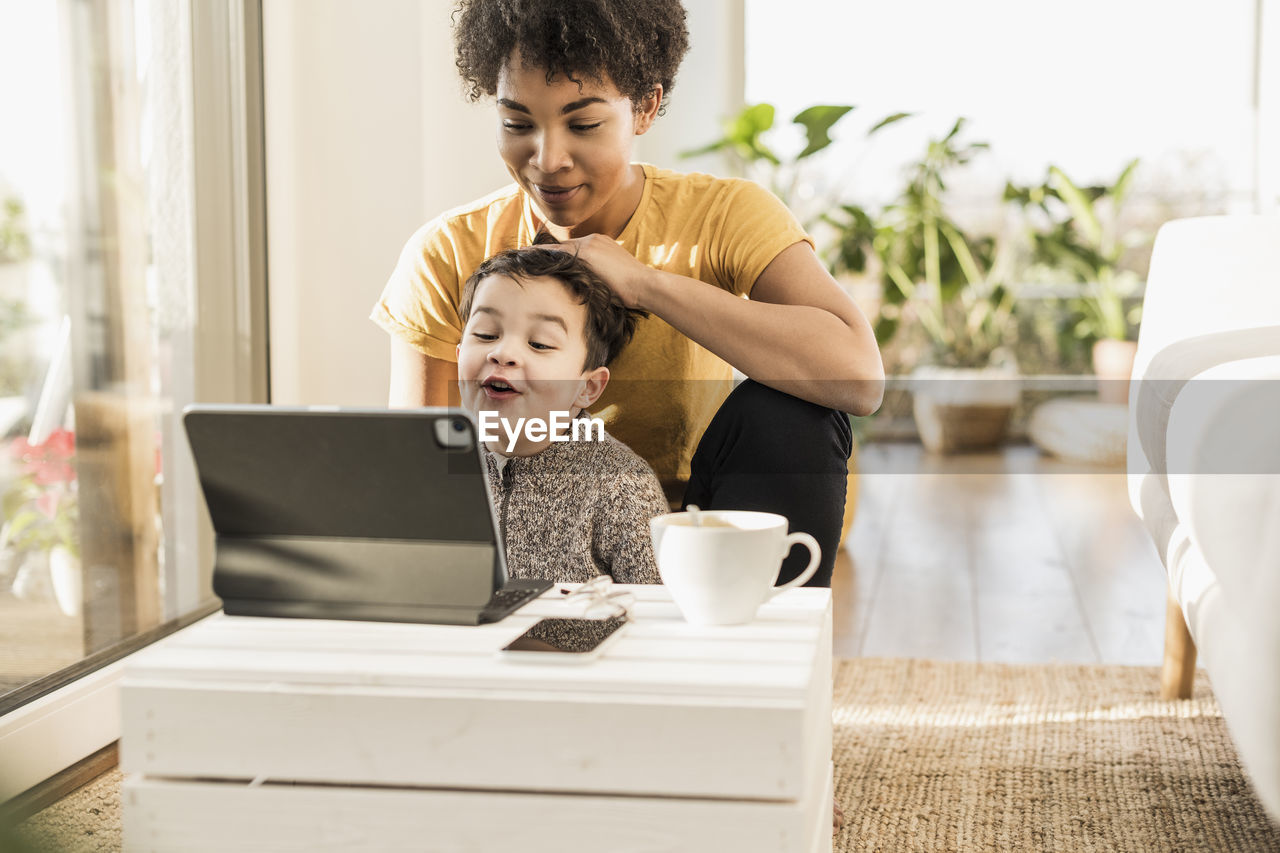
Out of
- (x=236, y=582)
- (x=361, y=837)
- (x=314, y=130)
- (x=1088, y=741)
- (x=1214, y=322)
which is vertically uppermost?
(x=314, y=130)

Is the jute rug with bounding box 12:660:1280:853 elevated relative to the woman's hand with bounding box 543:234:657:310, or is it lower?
lower

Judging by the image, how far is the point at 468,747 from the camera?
75cm

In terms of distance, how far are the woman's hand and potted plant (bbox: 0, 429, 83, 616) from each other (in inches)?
30.6

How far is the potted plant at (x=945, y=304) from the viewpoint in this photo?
4180mm

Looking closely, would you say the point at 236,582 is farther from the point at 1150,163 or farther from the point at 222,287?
the point at 1150,163

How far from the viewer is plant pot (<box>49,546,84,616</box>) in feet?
5.30

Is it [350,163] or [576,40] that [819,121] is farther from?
[576,40]

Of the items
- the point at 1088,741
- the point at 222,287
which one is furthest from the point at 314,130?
Result: the point at 1088,741

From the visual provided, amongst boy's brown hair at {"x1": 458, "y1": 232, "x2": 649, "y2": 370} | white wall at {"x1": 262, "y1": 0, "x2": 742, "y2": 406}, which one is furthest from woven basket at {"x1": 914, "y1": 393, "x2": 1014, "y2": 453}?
boy's brown hair at {"x1": 458, "y1": 232, "x2": 649, "y2": 370}

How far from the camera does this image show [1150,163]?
432cm

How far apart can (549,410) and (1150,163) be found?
3.73 m

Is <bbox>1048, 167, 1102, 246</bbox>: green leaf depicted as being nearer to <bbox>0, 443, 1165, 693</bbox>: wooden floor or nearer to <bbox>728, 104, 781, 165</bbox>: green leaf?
<bbox>0, 443, 1165, 693</bbox>: wooden floor

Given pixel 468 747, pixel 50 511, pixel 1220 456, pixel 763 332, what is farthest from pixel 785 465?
pixel 50 511

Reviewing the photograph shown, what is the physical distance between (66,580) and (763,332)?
104 cm
